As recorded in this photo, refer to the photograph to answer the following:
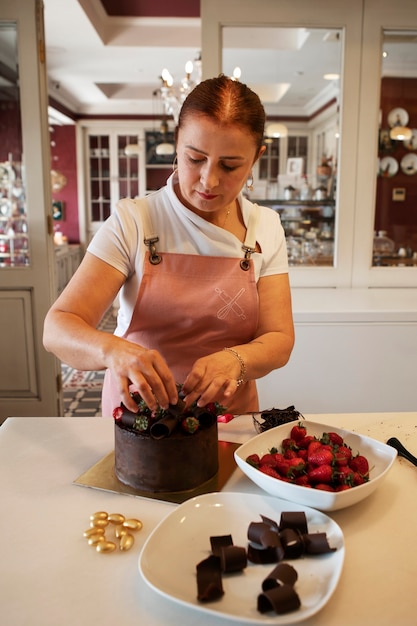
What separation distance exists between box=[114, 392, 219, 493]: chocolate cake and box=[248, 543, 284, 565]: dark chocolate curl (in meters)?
0.22

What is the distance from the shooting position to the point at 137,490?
3.12ft

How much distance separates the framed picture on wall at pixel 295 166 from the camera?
3.24 m

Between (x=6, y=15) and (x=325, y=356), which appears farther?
(x=6, y=15)

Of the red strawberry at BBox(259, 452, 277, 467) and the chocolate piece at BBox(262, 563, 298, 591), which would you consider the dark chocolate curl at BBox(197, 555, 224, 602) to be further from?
the red strawberry at BBox(259, 452, 277, 467)

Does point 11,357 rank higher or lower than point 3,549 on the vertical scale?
lower

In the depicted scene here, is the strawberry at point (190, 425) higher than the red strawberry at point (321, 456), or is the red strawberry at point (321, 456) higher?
the strawberry at point (190, 425)

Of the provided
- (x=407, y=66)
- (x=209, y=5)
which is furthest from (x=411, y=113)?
(x=209, y=5)

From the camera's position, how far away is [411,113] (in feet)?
9.75

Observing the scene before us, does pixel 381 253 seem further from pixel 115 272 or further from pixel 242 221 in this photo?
pixel 115 272

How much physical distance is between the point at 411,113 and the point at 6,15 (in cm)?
215

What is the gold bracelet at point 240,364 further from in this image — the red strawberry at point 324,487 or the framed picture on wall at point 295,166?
the framed picture on wall at point 295,166

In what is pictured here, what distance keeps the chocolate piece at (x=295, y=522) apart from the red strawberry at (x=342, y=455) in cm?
15

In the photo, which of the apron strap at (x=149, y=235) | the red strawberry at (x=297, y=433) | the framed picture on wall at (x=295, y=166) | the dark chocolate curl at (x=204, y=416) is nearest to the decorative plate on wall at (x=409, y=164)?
the framed picture on wall at (x=295, y=166)

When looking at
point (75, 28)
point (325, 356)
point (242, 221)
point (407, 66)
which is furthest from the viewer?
point (75, 28)
